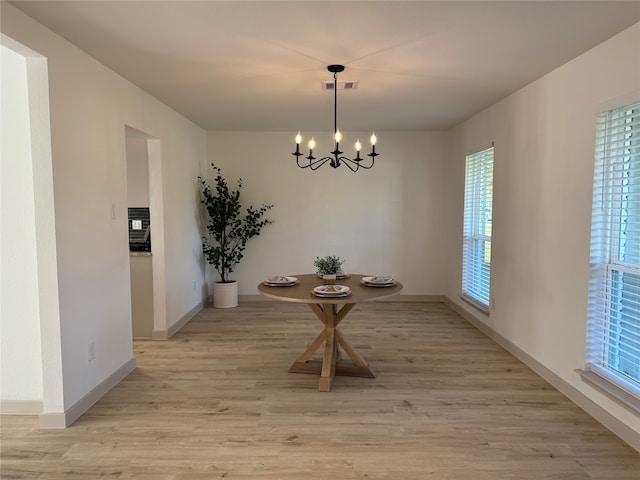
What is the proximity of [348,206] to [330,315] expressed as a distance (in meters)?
2.84

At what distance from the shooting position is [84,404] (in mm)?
2727

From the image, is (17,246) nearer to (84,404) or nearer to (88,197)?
(88,197)

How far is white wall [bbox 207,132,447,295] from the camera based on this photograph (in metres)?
5.75

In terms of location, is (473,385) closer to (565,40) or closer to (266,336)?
(266,336)

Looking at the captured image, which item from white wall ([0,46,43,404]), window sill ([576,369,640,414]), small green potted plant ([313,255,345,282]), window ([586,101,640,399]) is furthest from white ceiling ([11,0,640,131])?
window sill ([576,369,640,414])

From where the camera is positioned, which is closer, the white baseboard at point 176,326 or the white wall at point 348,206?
the white baseboard at point 176,326

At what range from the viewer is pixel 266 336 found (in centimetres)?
433

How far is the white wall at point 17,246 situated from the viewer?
2.54 m

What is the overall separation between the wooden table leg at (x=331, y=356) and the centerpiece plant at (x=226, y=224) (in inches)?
95.6

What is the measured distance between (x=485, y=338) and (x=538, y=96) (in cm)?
236

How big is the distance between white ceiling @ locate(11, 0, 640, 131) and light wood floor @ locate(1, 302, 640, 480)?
2361 millimetres

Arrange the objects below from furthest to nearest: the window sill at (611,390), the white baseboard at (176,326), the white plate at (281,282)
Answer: the white baseboard at (176,326)
the white plate at (281,282)
the window sill at (611,390)

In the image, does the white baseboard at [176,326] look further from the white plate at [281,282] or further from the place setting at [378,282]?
the place setting at [378,282]

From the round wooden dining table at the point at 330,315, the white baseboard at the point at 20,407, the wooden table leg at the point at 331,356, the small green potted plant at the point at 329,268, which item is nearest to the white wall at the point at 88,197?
the white baseboard at the point at 20,407
